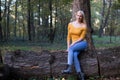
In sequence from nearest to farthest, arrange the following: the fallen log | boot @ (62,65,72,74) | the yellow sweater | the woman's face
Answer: the woman's face → the yellow sweater → boot @ (62,65,72,74) → the fallen log

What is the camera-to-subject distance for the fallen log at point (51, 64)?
923 centimetres

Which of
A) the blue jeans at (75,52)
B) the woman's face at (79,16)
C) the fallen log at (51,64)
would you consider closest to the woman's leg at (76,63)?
the blue jeans at (75,52)

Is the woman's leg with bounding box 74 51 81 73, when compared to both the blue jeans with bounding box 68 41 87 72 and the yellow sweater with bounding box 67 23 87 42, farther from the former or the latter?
the yellow sweater with bounding box 67 23 87 42

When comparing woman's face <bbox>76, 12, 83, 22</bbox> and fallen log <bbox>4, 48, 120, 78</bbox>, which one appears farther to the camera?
fallen log <bbox>4, 48, 120, 78</bbox>

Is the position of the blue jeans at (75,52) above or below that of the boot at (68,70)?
above

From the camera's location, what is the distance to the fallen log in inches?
363


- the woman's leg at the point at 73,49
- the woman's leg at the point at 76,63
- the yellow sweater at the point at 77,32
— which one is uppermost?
the yellow sweater at the point at 77,32

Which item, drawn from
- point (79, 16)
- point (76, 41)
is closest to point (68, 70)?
point (76, 41)

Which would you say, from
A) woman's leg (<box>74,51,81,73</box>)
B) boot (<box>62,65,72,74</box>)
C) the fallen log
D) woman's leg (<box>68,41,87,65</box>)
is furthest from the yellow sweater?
boot (<box>62,65,72,74</box>)

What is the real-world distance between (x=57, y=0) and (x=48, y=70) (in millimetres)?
26886

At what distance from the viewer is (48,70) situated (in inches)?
364

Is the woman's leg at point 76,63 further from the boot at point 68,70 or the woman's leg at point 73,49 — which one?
the boot at point 68,70

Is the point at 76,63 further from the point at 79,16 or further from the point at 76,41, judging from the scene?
the point at 79,16

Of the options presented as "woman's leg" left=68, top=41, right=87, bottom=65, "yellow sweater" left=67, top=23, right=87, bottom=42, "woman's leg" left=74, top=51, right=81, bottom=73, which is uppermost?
"yellow sweater" left=67, top=23, right=87, bottom=42
